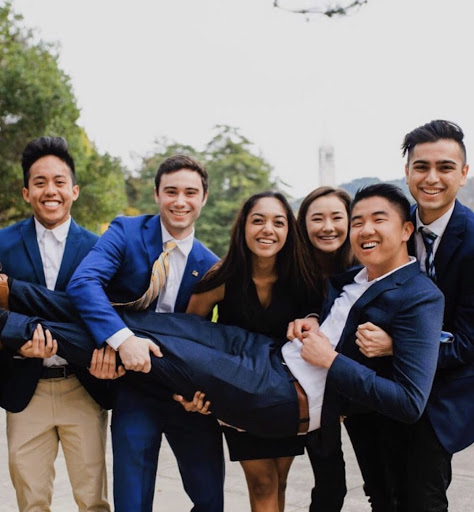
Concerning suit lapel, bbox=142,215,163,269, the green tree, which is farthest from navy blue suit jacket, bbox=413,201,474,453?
the green tree

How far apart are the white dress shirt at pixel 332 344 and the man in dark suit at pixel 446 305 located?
16cm

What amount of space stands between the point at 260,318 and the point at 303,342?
0.42m

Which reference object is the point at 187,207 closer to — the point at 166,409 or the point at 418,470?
the point at 166,409

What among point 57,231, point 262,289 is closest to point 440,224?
point 262,289

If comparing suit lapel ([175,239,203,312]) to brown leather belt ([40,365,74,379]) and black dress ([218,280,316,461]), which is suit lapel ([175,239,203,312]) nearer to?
black dress ([218,280,316,461])

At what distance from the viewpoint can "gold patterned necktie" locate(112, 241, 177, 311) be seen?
9.85ft

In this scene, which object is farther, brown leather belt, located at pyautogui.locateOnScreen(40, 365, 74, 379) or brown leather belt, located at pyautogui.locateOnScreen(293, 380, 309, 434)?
brown leather belt, located at pyautogui.locateOnScreen(40, 365, 74, 379)

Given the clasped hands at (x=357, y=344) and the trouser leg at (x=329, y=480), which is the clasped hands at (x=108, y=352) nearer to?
the clasped hands at (x=357, y=344)

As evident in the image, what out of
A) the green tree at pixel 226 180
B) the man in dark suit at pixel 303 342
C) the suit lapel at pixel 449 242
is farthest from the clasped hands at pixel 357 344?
the green tree at pixel 226 180

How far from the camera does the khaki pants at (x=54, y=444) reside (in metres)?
3.17

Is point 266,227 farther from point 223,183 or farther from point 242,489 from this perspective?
point 223,183

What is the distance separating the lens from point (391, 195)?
2.85m

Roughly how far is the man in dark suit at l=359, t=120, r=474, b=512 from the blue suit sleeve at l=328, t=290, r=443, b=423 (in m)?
0.13

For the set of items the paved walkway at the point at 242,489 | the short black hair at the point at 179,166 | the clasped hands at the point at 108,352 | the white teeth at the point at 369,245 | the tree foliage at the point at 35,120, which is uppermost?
the tree foliage at the point at 35,120
